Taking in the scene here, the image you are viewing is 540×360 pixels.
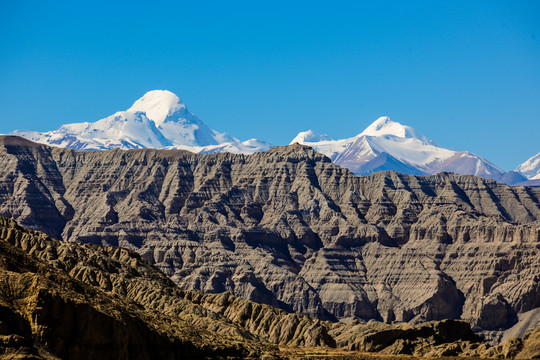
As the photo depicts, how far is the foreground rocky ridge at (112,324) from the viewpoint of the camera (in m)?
108

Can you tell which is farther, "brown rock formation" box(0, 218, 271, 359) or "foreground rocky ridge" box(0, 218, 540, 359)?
"foreground rocky ridge" box(0, 218, 540, 359)

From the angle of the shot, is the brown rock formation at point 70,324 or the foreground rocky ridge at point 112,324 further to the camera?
the foreground rocky ridge at point 112,324

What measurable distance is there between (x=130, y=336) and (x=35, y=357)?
114ft

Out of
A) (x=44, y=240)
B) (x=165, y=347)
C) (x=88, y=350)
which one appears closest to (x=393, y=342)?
(x=44, y=240)

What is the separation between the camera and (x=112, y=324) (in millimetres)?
118125

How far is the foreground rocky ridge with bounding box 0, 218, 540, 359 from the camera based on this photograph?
108 meters

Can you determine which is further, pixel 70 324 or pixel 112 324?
pixel 112 324

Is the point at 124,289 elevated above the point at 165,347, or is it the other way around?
the point at 124,289

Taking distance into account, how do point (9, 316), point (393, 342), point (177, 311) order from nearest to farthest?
point (9, 316) < point (177, 311) < point (393, 342)

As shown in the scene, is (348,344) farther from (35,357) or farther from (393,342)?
(35,357)

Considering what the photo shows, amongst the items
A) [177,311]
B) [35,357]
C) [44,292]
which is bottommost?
[35,357]

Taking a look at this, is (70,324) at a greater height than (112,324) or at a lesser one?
lesser

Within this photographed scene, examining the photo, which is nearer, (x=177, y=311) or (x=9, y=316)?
(x=9, y=316)

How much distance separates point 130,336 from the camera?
405 ft
